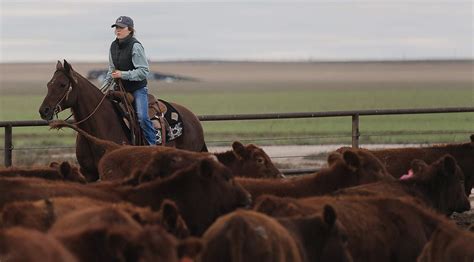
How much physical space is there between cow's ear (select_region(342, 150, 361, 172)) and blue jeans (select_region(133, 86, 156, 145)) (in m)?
4.82

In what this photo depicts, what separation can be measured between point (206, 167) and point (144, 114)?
20.0ft

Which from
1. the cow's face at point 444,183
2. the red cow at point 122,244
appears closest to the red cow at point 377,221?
the cow's face at point 444,183

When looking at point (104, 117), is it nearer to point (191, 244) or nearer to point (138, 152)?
point (138, 152)

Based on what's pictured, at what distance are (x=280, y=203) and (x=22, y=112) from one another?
55.5 m

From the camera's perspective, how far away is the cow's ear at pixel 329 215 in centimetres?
745

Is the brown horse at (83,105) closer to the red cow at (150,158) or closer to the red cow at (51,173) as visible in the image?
the red cow at (150,158)

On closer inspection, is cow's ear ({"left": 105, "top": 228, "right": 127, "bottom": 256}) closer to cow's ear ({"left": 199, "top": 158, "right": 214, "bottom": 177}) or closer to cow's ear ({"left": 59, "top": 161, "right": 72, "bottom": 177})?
cow's ear ({"left": 199, "top": 158, "right": 214, "bottom": 177})

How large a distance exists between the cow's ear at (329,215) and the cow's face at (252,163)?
4.06 m

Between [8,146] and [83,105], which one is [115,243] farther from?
[8,146]

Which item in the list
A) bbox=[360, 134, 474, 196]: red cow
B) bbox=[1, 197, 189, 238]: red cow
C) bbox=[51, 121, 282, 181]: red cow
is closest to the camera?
bbox=[1, 197, 189, 238]: red cow

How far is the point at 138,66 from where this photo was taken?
46.6 feet

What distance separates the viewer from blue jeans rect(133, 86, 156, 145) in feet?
47.0

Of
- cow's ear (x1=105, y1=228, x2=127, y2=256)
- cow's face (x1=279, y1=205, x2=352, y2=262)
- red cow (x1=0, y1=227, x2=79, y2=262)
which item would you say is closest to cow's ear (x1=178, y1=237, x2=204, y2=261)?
cow's ear (x1=105, y1=228, x2=127, y2=256)

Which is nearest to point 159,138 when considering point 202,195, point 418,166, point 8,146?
point 8,146
